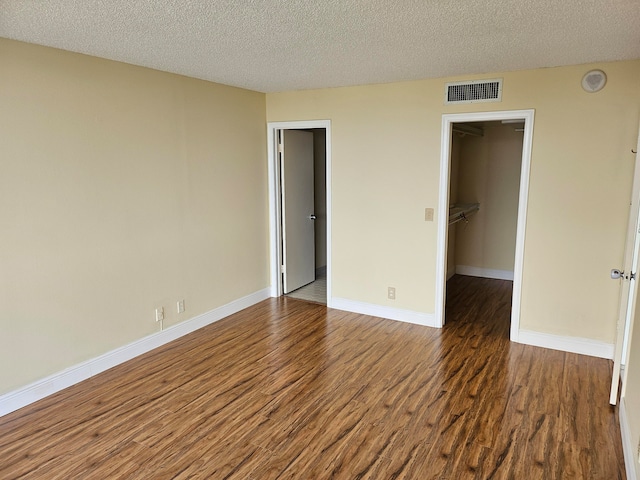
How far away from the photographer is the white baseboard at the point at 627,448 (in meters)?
2.18

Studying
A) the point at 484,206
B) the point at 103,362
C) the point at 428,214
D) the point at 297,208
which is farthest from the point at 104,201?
the point at 484,206

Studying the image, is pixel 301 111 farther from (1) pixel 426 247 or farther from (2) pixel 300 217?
(1) pixel 426 247

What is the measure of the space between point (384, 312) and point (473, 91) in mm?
2379

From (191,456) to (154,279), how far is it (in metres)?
→ 1.81

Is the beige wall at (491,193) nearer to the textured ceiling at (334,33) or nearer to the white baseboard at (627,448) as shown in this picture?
the textured ceiling at (334,33)

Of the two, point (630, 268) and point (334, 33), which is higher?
point (334, 33)

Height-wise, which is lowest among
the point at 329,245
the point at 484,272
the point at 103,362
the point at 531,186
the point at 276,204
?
the point at 103,362

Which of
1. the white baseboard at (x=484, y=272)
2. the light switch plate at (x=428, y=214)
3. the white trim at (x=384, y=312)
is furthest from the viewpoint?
the white baseboard at (x=484, y=272)

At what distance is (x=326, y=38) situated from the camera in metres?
2.77

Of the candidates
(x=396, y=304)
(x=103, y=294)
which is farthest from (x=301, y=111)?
(x=103, y=294)

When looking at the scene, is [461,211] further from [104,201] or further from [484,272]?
[104,201]

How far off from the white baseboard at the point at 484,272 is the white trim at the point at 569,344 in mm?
2361

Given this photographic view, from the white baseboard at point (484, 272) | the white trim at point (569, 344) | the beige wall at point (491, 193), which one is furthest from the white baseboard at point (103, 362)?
the beige wall at point (491, 193)

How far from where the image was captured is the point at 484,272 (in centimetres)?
643
